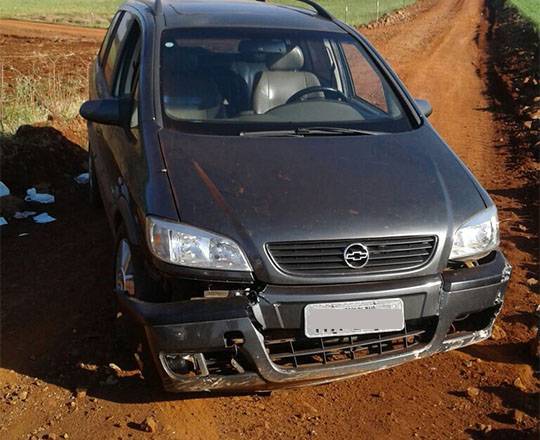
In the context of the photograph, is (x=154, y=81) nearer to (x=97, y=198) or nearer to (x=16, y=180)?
(x=97, y=198)

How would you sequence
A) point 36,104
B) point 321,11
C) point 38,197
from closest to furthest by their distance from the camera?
point 321,11
point 38,197
point 36,104

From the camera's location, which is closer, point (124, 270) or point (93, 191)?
point (124, 270)

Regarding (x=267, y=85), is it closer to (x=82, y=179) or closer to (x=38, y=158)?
(x=82, y=179)

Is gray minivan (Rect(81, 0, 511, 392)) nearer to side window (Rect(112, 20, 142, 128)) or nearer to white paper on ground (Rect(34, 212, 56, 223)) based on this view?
side window (Rect(112, 20, 142, 128))

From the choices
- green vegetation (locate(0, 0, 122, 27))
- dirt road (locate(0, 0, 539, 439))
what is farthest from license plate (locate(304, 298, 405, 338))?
green vegetation (locate(0, 0, 122, 27))

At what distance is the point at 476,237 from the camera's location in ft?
11.7

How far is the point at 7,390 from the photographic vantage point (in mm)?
3666

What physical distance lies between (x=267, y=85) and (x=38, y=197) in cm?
290

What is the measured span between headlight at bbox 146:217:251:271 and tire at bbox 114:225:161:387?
0.67 feet

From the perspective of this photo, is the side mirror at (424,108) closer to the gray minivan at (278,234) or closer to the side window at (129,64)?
the gray minivan at (278,234)

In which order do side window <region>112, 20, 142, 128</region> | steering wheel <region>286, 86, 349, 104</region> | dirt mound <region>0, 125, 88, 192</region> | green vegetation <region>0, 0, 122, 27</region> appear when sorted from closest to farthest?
side window <region>112, 20, 142, 128</region>
steering wheel <region>286, 86, 349, 104</region>
dirt mound <region>0, 125, 88, 192</region>
green vegetation <region>0, 0, 122, 27</region>

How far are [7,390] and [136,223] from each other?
1.03 metres

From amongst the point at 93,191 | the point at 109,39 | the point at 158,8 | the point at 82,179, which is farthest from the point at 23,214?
the point at 158,8

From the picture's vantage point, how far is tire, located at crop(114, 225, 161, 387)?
337 cm
